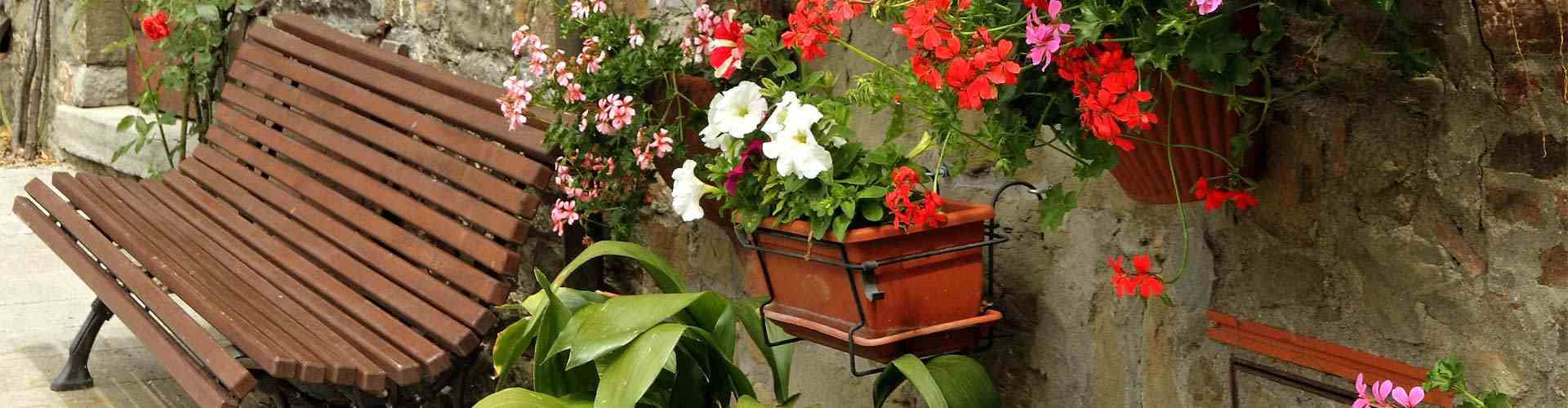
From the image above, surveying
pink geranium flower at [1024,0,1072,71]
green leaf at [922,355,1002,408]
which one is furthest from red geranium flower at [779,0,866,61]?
green leaf at [922,355,1002,408]

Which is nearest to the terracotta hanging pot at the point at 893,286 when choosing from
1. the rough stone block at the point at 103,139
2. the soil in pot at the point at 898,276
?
the soil in pot at the point at 898,276

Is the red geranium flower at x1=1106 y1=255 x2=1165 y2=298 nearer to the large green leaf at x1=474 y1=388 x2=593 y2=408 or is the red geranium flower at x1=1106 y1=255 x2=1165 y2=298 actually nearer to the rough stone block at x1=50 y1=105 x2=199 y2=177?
the large green leaf at x1=474 y1=388 x2=593 y2=408

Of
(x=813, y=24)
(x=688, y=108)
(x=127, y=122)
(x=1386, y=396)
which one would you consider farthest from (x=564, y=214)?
(x=127, y=122)

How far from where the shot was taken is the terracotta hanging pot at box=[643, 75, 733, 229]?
2.42 metres

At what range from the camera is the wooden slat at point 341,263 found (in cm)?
254

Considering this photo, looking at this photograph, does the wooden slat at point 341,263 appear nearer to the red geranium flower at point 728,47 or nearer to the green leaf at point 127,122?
the red geranium flower at point 728,47

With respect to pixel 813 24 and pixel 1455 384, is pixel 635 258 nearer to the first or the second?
pixel 813 24

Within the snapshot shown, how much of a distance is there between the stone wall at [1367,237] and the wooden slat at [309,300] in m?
1.10

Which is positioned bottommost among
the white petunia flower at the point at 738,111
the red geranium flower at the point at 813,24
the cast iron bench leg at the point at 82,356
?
the cast iron bench leg at the point at 82,356

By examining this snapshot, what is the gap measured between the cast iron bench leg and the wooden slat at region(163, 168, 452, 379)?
1.04 ft

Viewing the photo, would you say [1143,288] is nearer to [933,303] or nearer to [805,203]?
[933,303]

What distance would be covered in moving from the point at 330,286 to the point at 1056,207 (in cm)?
171

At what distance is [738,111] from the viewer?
1.90 m

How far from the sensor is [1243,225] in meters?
1.64
